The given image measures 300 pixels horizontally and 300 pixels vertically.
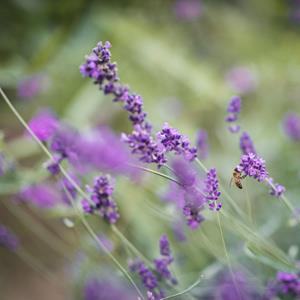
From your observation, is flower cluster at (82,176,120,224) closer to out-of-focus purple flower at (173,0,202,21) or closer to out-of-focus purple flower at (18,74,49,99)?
out-of-focus purple flower at (18,74,49,99)

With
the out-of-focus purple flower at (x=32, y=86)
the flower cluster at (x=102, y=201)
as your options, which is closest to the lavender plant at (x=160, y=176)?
the flower cluster at (x=102, y=201)

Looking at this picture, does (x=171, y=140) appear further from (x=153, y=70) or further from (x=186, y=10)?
(x=186, y=10)

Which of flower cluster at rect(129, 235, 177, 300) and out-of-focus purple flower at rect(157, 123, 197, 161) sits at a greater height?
out-of-focus purple flower at rect(157, 123, 197, 161)

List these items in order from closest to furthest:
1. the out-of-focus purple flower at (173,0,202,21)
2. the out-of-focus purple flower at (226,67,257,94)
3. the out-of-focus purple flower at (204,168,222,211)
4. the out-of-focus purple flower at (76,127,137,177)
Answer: the out-of-focus purple flower at (204,168,222,211), the out-of-focus purple flower at (76,127,137,177), the out-of-focus purple flower at (226,67,257,94), the out-of-focus purple flower at (173,0,202,21)

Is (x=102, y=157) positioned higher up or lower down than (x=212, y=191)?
higher up

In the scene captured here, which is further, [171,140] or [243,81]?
[243,81]

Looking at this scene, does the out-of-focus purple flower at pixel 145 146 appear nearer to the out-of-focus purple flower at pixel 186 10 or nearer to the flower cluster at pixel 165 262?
the flower cluster at pixel 165 262

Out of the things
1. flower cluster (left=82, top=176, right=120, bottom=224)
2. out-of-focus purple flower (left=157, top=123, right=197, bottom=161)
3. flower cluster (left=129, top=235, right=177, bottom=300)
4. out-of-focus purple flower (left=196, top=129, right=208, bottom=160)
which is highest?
out-of-focus purple flower (left=196, top=129, right=208, bottom=160)

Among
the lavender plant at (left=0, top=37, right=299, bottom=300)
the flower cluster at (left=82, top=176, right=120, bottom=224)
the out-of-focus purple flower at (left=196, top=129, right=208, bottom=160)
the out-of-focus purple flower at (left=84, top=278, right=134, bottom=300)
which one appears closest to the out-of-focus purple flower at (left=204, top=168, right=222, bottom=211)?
the lavender plant at (left=0, top=37, right=299, bottom=300)

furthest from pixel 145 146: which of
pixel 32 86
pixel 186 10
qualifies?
pixel 186 10
